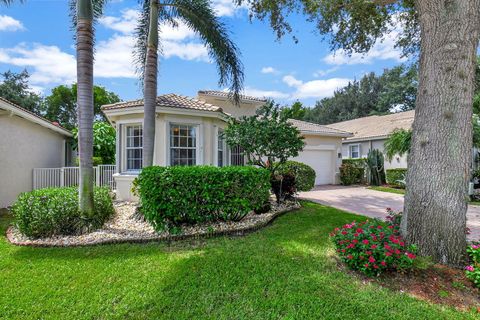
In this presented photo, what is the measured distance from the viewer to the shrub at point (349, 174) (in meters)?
16.6

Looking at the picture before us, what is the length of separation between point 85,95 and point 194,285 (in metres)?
5.35

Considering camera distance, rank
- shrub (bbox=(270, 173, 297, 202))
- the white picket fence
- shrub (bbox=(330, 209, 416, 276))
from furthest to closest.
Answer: the white picket fence, shrub (bbox=(270, 173, 297, 202)), shrub (bbox=(330, 209, 416, 276))

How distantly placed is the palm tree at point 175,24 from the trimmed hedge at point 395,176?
494 inches

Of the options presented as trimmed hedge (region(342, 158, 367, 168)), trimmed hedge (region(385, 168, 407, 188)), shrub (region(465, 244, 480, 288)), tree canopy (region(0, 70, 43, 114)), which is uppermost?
tree canopy (region(0, 70, 43, 114))

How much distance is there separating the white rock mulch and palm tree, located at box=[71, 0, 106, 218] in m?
0.70

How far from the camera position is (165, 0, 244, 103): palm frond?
828 centimetres

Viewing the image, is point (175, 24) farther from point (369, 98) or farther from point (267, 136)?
point (369, 98)

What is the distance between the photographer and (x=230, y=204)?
21.2 feet

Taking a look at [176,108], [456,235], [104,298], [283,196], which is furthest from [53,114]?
[456,235]

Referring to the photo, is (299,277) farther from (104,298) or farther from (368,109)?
(368,109)

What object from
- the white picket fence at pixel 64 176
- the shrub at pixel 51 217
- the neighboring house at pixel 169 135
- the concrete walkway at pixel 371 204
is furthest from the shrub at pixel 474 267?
the white picket fence at pixel 64 176

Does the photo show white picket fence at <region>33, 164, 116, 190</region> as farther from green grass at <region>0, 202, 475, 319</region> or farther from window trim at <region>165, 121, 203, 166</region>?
green grass at <region>0, 202, 475, 319</region>

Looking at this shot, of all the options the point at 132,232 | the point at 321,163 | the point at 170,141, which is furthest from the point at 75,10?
the point at 321,163

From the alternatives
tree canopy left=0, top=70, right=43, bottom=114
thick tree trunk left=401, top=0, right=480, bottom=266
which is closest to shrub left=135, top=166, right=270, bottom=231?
thick tree trunk left=401, top=0, right=480, bottom=266
